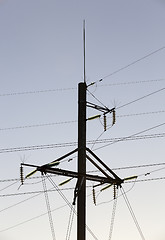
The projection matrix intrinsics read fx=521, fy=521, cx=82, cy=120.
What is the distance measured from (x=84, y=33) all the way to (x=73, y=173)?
382 inches

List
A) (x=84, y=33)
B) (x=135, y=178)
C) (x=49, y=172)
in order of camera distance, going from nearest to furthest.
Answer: (x=49, y=172) → (x=135, y=178) → (x=84, y=33)

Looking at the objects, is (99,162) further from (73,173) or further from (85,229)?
(85,229)

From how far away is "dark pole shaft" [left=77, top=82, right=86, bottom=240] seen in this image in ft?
68.4

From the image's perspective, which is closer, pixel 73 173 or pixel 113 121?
pixel 73 173

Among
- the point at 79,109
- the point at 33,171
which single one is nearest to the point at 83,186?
the point at 33,171

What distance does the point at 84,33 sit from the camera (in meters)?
28.7

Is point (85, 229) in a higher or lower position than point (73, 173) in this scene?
lower

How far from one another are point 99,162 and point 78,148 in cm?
128

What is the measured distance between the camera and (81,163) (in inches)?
886

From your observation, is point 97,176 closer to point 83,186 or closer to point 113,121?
point 83,186

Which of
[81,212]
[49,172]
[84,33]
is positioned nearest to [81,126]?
[49,172]

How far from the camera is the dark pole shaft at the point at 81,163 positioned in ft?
68.4

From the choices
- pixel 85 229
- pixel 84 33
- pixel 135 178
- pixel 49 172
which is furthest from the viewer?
pixel 84 33

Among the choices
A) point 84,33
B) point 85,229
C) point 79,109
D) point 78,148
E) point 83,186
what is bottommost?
point 85,229
